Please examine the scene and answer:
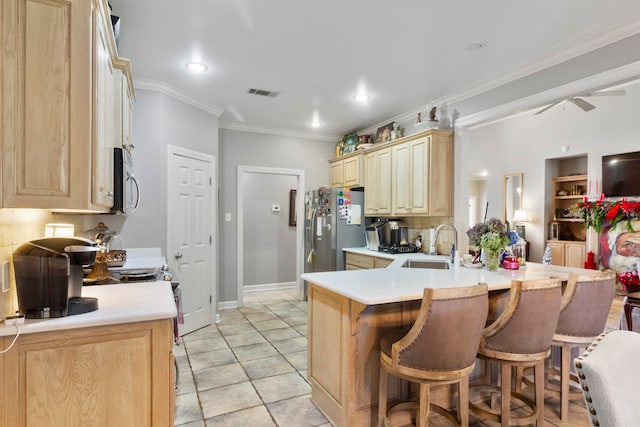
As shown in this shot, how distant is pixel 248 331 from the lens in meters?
4.09

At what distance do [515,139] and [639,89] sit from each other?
244 centimetres

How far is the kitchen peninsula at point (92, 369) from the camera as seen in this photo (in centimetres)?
135

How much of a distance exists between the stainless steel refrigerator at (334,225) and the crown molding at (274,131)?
3.14 ft

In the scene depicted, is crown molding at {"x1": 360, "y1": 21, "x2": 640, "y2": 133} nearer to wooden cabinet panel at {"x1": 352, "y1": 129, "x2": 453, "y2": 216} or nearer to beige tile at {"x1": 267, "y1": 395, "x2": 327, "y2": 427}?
wooden cabinet panel at {"x1": 352, "y1": 129, "x2": 453, "y2": 216}

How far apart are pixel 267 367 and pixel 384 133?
130 inches

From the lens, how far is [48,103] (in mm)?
1358

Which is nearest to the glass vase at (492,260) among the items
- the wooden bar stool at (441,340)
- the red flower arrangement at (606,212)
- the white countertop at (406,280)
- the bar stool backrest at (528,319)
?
the white countertop at (406,280)

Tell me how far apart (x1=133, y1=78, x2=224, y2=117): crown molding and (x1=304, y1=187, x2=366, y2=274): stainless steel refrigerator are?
191 centimetres

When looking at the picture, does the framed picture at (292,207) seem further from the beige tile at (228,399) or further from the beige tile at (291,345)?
the beige tile at (228,399)

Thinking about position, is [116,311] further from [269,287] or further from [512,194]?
[512,194]

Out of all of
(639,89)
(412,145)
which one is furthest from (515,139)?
(412,145)

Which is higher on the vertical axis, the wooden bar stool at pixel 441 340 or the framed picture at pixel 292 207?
the framed picture at pixel 292 207

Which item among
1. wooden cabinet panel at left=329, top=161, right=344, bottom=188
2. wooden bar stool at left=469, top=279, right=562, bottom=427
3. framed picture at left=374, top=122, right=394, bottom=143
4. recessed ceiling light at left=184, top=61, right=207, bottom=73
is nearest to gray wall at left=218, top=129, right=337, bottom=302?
wooden cabinet panel at left=329, top=161, right=344, bottom=188

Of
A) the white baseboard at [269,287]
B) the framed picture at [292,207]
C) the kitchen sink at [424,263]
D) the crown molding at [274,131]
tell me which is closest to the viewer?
the kitchen sink at [424,263]
